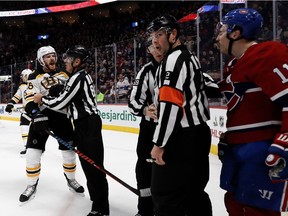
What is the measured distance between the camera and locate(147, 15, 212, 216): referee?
1.47 meters

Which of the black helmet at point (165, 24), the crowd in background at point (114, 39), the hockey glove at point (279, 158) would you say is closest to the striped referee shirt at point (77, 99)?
the black helmet at point (165, 24)

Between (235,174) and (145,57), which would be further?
(145,57)

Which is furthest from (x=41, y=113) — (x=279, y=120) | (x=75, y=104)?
(x=279, y=120)

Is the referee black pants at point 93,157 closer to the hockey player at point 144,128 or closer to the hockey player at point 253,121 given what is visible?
the hockey player at point 144,128

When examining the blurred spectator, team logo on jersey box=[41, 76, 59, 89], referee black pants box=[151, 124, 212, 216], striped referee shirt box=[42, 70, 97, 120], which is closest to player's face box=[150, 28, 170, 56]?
referee black pants box=[151, 124, 212, 216]

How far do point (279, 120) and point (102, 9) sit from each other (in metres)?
20.3

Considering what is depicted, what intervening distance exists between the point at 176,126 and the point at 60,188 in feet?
6.69

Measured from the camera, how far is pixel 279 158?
1195 millimetres

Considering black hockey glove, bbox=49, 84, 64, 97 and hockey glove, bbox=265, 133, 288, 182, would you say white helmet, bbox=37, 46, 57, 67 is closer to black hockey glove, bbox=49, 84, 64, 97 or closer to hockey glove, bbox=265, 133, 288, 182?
black hockey glove, bbox=49, 84, 64, 97

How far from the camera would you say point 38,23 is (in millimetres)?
21984

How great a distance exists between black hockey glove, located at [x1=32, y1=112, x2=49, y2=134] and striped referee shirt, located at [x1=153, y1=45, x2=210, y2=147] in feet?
4.43

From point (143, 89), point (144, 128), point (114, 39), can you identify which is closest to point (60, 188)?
point (144, 128)

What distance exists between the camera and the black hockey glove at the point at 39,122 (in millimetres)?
2584

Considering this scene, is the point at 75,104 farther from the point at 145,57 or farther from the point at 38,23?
the point at 38,23
